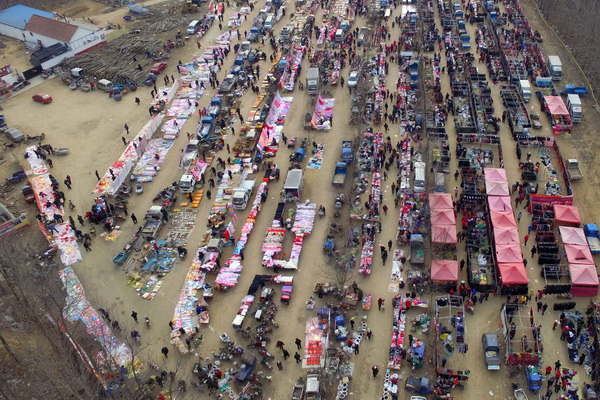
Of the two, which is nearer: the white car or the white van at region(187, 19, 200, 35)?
the white car

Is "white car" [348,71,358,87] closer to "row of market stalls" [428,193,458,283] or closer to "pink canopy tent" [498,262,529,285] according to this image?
"row of market stalls" [428,193,458,283]

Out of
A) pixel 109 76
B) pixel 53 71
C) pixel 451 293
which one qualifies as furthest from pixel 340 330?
pixel 53 71

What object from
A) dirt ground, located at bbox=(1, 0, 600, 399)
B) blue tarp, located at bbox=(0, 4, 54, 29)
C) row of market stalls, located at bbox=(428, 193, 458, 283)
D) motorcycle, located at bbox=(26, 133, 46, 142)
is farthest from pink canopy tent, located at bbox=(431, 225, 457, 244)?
blue tarp, located at bbox=(0, 4, 54, 29)

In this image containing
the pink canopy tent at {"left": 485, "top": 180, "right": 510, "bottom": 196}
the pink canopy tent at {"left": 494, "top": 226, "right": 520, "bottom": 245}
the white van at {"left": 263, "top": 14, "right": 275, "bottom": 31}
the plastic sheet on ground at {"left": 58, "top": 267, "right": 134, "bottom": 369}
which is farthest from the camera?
the white van at {"left": 263, "top": 14, "right": 275, "bottom": 31}

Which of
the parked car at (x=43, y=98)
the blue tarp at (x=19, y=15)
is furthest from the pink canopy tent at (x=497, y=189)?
the blue tarp at (x=19, y=15)

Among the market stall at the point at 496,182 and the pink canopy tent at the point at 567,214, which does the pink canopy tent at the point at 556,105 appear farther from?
the pink canopy tent at the point at 567,214

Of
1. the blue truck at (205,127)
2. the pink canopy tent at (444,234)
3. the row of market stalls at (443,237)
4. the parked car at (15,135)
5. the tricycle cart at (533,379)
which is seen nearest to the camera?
the tricycle cart at (533,379)
